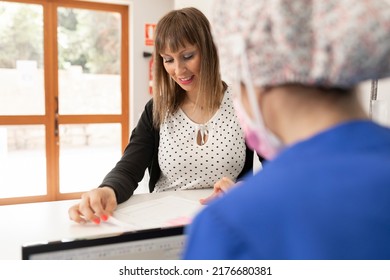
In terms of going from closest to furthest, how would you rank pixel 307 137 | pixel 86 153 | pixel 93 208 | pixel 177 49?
pixel 307 137, pixel 93 208, pixel 177 49, pixel 86 153

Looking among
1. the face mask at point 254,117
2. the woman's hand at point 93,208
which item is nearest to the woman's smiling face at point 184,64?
the woman's hand at point 93,208

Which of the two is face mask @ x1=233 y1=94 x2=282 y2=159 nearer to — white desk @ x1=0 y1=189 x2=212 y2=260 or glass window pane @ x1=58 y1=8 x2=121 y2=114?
white desk @ x1=0 y1=189 x2=212 y2=260

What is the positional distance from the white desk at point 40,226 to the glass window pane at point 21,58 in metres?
2.94

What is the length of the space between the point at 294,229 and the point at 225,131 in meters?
1.06

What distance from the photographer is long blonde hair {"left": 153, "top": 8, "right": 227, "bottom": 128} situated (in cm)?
140

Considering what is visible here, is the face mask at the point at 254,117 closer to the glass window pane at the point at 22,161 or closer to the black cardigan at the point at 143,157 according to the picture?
the black cardigan at the point at 143,157

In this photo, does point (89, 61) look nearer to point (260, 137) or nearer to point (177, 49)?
point (177, 49)

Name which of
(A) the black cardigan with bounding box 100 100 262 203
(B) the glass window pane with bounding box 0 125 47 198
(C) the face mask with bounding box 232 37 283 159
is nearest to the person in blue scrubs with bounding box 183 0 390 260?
(C) the face mask with bounding box 232 37 283 159

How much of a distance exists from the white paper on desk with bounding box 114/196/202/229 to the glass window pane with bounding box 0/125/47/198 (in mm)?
3157

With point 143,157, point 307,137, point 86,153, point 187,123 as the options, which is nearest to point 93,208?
point 143,157

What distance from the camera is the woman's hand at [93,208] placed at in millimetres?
994

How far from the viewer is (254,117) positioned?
22.5 inches

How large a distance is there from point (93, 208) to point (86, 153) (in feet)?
11.4

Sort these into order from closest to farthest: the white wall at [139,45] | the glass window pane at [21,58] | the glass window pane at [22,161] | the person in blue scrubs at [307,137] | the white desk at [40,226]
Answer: the person in blue scrubs at [307,137]
the white desk at [40,226]
the glass window pane at [21,58]
the glass window pane at [22,161]
the white wall at [139,45]
